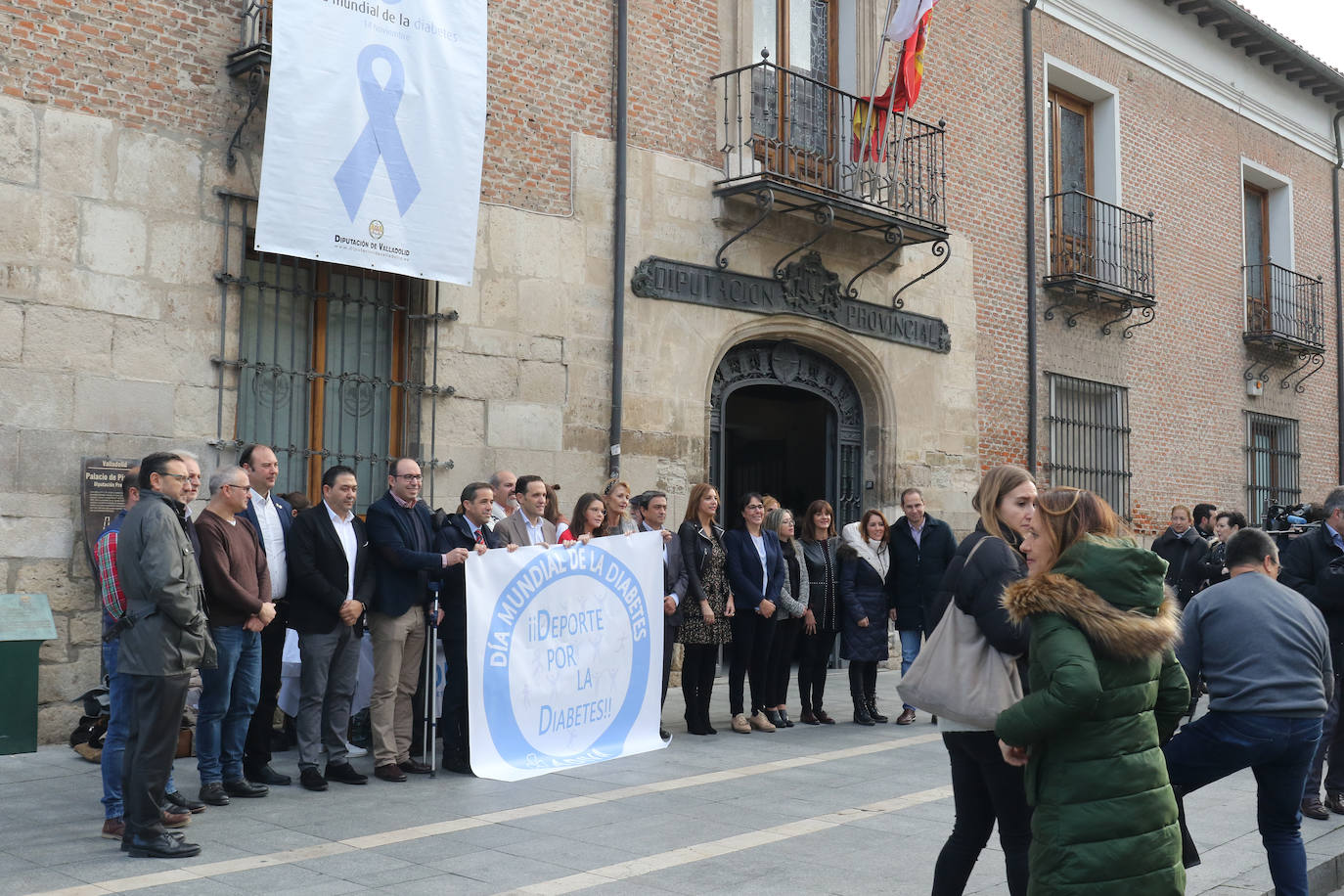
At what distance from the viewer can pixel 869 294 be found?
1370 cm

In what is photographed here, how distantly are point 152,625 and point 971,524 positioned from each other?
1065 cm

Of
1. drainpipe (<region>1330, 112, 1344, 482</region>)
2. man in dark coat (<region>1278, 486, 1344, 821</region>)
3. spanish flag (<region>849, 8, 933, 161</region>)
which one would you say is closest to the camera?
man in dark coat (<region>1278, 486, 1344, 821</region>)

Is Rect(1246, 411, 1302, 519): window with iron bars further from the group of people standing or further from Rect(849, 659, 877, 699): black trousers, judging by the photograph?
the group of people standing

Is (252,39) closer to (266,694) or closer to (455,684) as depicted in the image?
(266,694)

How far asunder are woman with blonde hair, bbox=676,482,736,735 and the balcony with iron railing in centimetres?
823

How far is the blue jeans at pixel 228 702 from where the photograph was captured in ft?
21.5

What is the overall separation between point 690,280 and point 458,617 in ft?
16.9

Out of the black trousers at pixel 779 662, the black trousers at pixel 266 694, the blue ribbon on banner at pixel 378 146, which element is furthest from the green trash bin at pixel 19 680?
the black trousers at pixel 779 662

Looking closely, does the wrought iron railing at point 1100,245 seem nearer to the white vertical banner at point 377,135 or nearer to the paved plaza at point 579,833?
the white vertical banner at point 377,135

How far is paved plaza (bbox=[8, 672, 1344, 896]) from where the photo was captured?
205 inches

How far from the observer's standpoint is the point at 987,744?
4.17 m

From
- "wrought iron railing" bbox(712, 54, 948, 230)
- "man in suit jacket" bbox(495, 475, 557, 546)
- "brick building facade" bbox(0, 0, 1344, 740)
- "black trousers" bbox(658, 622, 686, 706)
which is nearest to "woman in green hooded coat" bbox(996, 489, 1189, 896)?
"man in suit jacket" bbox(495, 475, 557, 546)

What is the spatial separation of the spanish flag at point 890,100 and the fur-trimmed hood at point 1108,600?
9961mm

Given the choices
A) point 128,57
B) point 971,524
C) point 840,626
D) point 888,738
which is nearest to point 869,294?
point 971,524
